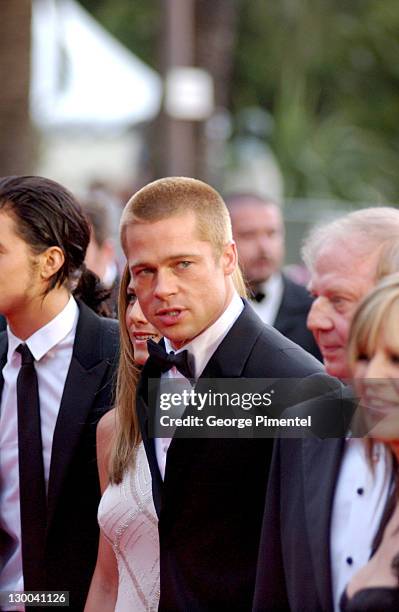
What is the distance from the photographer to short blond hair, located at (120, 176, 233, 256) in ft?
11.8

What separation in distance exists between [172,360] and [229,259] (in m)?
0.36

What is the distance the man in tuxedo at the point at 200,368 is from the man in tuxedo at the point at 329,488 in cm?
23

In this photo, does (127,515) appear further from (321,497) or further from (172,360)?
(321,497)

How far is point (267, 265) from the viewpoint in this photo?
7.59m

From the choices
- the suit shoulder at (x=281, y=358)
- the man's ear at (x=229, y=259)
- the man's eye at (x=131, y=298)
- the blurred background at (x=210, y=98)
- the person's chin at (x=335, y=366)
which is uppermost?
the blurred background at (x=210, y=98)

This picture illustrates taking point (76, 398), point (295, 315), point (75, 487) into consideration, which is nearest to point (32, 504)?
point (75, 487)

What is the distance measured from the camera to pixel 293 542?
2932 millimetres

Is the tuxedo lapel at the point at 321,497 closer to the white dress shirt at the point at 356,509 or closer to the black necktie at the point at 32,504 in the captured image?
the white dress shirt at the point at 356,509

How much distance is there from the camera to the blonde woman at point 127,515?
11.8 ft

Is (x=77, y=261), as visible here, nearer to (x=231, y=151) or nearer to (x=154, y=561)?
(x=154, y=561)

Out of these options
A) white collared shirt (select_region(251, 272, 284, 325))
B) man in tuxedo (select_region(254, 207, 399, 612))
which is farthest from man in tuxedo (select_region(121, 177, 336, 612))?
white collared shirt (select_region(251, 272, 284, 325))

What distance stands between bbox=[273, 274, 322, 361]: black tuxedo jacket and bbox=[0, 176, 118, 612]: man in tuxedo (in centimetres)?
171

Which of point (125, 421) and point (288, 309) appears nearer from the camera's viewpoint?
point (125, 421)

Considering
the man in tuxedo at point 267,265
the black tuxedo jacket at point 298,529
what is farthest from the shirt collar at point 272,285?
the black tuxedo jacket at point 298,529
